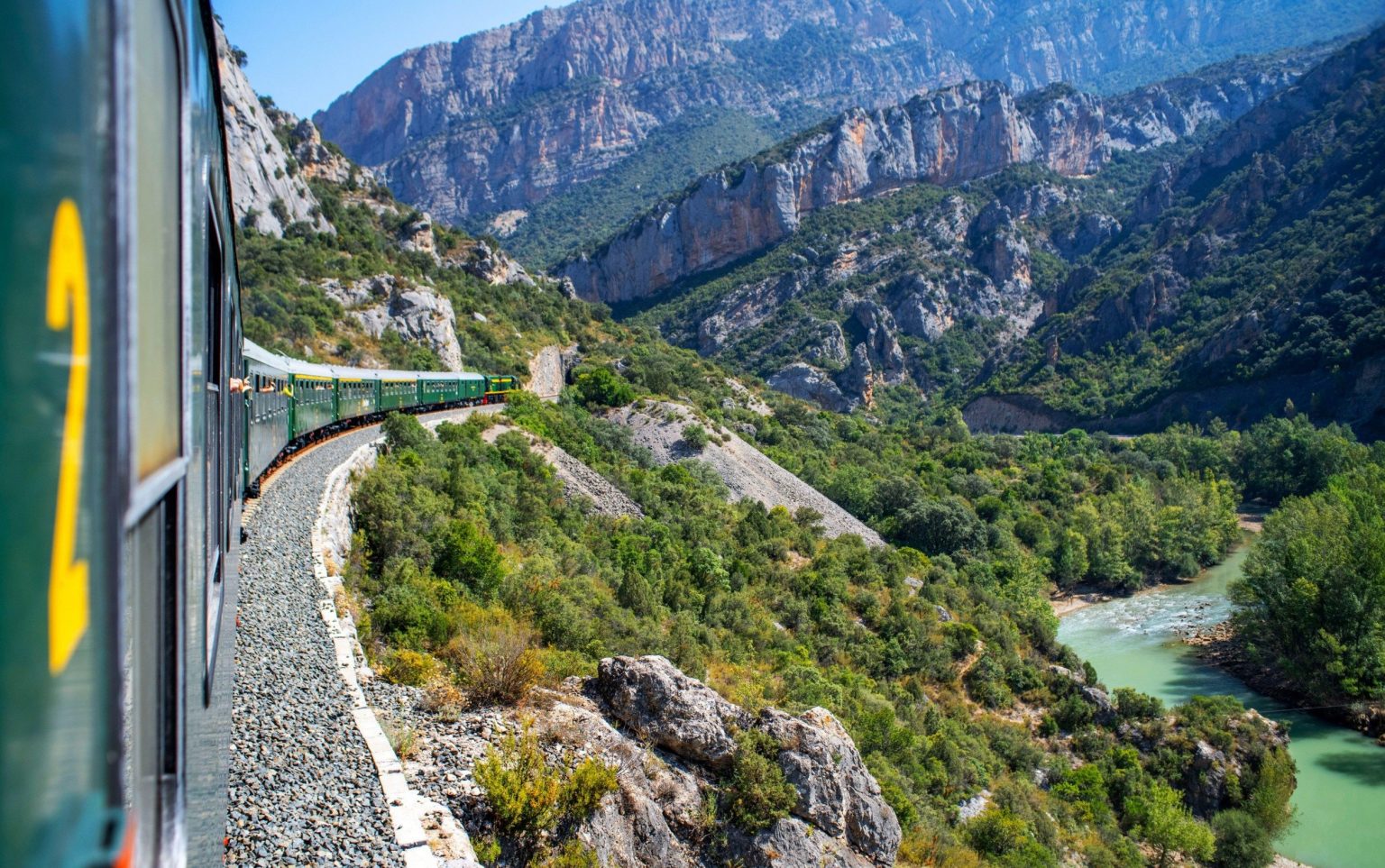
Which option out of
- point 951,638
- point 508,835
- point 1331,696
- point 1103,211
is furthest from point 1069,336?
point 508,835

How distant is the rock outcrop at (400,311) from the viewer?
137ft

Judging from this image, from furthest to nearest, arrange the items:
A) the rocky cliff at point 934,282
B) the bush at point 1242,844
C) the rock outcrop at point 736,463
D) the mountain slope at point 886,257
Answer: the mountain slope at point 886,257
the rocky cliff at point 934,282
the rock outcrop at point 736,463
the bush at point 1242,844

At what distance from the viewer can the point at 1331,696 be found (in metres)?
26.0

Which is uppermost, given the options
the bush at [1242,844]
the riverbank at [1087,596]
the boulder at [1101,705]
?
the boulder at [1101,705]

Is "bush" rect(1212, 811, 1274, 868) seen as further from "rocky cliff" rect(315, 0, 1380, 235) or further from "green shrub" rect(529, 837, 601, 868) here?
"rocky cliff" rect(315, 0, 1380, 235)

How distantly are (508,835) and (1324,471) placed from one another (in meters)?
57.4

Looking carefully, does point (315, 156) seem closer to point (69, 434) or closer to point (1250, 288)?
point (69, 434)

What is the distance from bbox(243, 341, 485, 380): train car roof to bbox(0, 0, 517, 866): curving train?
10198 millimetres

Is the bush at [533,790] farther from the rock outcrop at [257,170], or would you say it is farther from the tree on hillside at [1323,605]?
the rock outcrop at [257,170]

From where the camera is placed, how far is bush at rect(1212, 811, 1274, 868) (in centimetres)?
1769

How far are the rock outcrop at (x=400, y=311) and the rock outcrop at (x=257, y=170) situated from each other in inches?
252

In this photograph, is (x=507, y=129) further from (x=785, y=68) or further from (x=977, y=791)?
(x=977, y=791)

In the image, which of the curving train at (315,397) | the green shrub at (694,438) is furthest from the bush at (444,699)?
the green shrub at (694,438)

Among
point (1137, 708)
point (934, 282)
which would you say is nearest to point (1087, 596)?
point (1137, 708)
